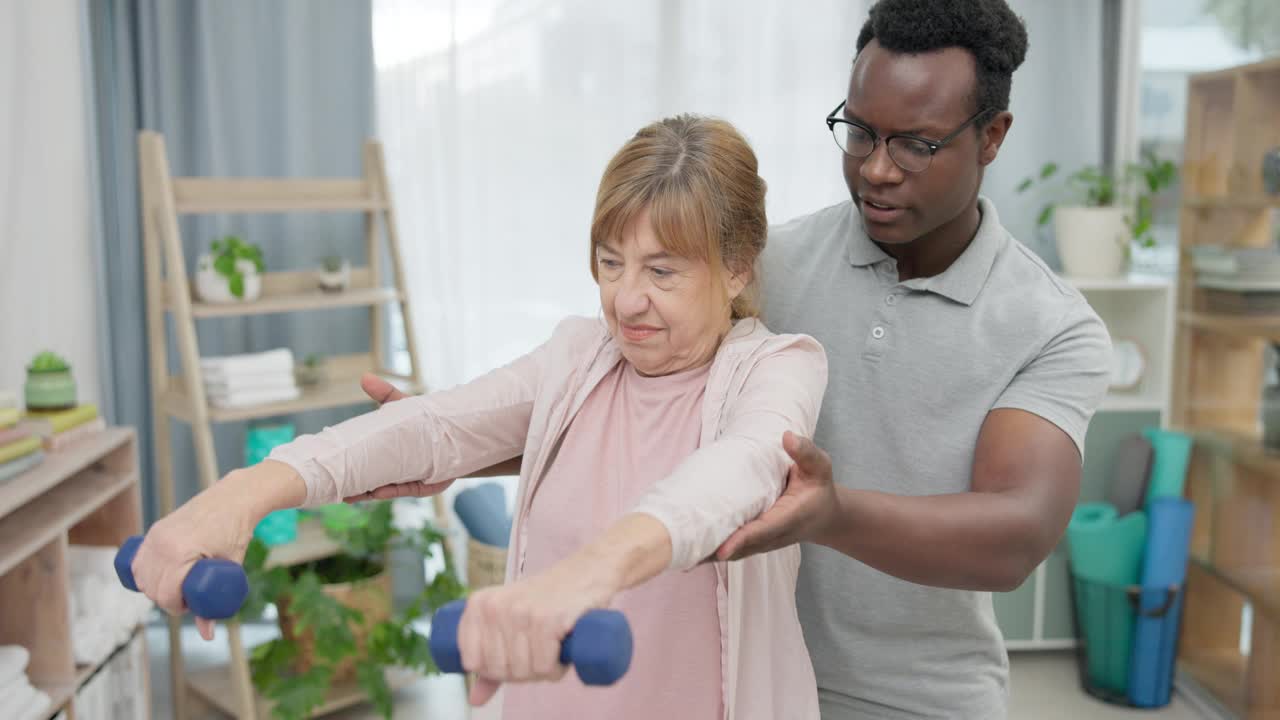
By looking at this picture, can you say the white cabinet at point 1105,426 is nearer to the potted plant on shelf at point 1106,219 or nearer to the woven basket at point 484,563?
the potted plant on shelf at point 1106,219

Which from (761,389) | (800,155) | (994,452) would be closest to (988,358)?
(994,452)

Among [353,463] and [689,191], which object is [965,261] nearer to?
[689,191]

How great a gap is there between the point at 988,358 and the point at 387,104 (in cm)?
269

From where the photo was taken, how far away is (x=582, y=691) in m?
1.17

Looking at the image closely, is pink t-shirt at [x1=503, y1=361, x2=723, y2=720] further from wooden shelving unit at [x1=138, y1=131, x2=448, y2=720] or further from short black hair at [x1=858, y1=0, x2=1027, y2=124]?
wooden shelving unit at [x1=138, y1=131, x2=448, y2=720]

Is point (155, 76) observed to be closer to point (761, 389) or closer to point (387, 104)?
point (387, 104)

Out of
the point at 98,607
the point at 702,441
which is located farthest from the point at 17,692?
the point at 702,441

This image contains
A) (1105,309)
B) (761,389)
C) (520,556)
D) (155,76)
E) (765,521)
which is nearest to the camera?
(765,521)

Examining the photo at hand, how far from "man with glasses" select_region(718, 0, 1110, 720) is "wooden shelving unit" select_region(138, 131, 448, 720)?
76.6 inches

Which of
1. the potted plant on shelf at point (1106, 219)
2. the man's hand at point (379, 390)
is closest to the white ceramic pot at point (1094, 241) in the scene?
the potted plant on shelf at point (1106, 219)

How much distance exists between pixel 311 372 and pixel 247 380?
29 centimetres

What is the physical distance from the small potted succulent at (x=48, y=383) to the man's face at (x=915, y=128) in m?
1.97

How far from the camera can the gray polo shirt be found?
49.9 inches

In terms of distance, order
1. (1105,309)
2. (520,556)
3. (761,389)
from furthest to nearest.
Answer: (1105,309), (520,556), (761,389)
